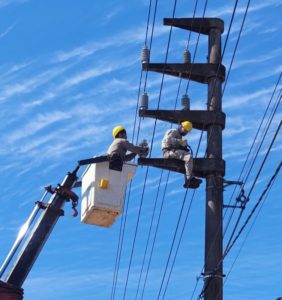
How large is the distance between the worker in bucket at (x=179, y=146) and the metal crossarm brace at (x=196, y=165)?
115 millimetres

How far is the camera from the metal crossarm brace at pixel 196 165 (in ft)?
56.2

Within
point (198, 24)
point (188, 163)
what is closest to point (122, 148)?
point (188, 163)

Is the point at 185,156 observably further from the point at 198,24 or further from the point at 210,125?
the point at 198,24

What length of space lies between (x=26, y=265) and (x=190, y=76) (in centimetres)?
432

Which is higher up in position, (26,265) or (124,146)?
(124,146)

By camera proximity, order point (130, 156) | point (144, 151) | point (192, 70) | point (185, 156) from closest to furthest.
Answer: point (130, 156)
point (144, 151)
point (185, 156)
point (192, 70)

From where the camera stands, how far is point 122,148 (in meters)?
16.8

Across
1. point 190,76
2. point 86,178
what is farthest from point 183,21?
point 86,178

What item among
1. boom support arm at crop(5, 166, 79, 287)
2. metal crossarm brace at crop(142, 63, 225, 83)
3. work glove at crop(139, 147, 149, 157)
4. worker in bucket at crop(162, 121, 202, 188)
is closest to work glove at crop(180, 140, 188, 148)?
worker in bucket at crop(162, 121, 202, 188)

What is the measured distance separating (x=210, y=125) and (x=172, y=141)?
773mm

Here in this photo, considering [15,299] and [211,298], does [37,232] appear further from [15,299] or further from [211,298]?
[211,298]

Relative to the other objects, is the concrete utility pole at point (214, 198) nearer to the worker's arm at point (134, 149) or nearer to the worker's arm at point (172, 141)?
the worker's arm at point (172, 141)

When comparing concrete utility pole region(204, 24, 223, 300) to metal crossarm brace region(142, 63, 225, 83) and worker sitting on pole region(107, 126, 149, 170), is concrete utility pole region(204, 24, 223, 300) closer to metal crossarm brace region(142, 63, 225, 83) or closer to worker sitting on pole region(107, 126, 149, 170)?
metal crossarm brace region(142, 63, 225, 83)

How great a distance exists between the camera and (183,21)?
18172mm
